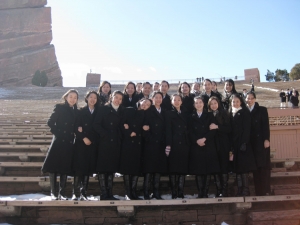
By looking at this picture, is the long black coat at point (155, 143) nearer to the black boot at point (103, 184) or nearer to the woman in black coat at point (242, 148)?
the black boot at point (103, 184)

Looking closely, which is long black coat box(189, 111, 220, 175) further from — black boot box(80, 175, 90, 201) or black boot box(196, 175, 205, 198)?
black boot box(80, 175, 90, 201)

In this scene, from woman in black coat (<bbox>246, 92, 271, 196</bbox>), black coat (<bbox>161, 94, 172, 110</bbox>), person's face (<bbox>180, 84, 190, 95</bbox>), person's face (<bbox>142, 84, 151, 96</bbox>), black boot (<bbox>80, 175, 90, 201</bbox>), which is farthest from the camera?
person's face (<bbox>142, 84, 151, 96</bbox>)

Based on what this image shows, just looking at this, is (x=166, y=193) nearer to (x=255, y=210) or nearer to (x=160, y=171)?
(x=160, y=171)

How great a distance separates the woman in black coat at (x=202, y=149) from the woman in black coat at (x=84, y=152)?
4.95 feet

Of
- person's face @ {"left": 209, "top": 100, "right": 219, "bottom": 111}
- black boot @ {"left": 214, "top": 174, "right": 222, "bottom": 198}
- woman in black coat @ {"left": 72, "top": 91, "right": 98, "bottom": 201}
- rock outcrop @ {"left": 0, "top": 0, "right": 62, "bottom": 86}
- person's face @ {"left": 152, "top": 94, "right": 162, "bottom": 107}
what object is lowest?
black boot @ {"left": 214, "top": 174, "right": 222, "bottom": 198}

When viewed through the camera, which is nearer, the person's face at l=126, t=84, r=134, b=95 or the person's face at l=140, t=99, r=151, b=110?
the person's face at l=140, t=99, r=151, b=110

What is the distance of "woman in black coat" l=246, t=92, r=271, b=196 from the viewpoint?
469 cm

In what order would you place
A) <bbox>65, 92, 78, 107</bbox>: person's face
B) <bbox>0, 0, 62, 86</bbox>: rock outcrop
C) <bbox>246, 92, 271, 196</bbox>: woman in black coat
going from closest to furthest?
1. <bbox>246, 92, 271, 196</bbox>: woman in black coat
2. <bbox>65, 92, 78, 107</bbox>: person's face
3. <bbox>0, 0, 62, 86</bbox>: rock outcrop

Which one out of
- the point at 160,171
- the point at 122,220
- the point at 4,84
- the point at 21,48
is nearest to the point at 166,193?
the point at 160,171

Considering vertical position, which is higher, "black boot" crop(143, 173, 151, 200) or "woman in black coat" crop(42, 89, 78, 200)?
"woman in black coat" crop(42, 89, 78, 200)

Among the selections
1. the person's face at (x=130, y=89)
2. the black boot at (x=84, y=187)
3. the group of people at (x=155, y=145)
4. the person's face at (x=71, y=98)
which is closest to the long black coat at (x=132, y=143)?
the group of people at (x=155, y=145)

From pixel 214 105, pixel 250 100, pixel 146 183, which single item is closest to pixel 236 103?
pixel 250 100

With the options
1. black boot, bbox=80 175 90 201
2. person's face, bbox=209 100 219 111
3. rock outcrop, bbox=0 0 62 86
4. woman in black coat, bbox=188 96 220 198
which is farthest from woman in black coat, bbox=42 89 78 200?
rock outcrop, bbox=0 0 62 86

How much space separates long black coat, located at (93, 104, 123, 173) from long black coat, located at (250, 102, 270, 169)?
2.10m
